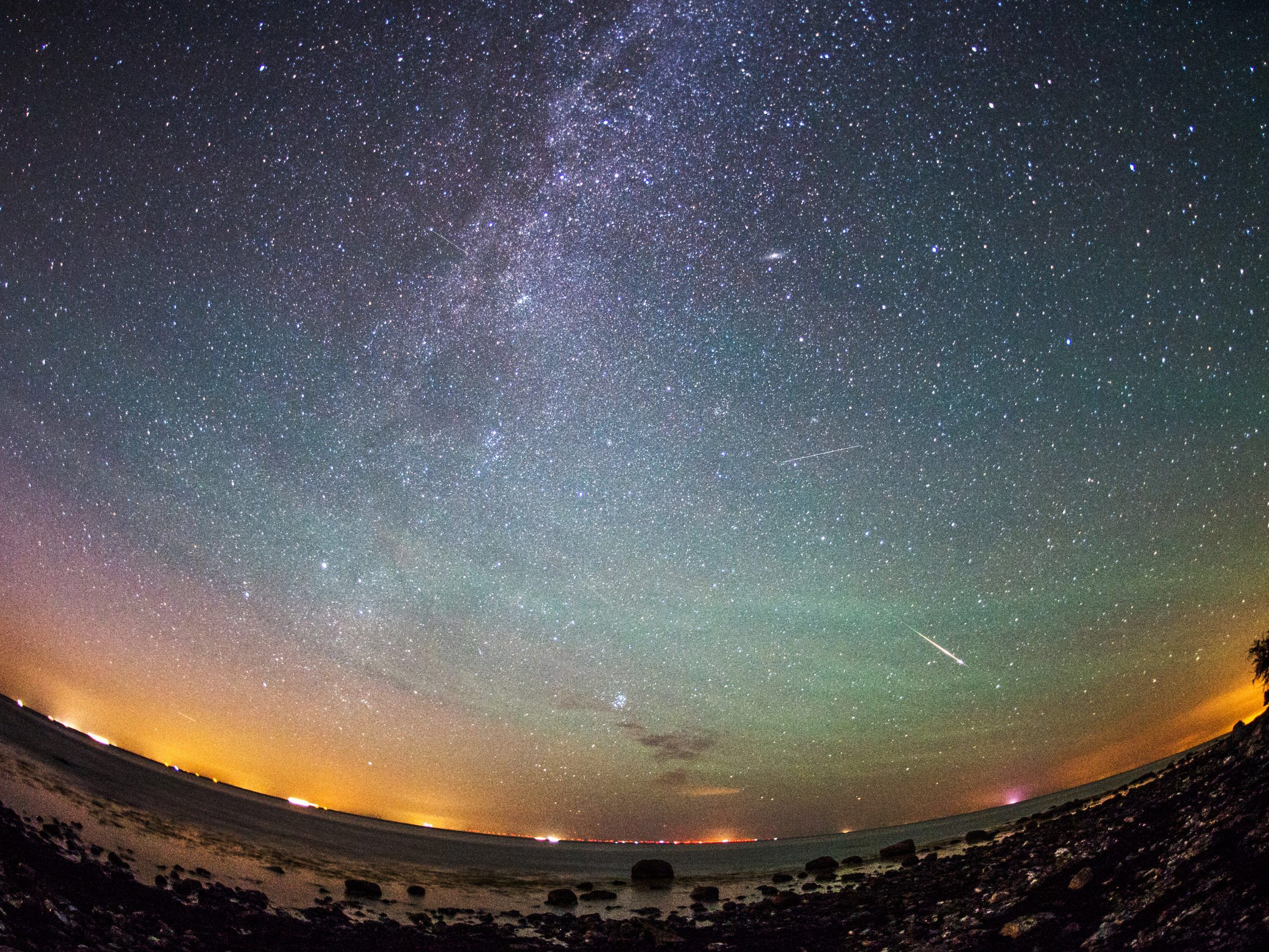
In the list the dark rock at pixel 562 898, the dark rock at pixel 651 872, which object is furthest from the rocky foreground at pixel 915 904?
the dark rock at pixel 651 872

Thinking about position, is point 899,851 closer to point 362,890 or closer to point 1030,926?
point 362,890

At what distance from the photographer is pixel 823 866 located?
20.7 meters

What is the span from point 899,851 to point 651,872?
9805 mm

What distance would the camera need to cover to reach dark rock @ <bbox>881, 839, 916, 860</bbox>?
2042cm

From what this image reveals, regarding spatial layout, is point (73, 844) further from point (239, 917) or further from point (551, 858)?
point (551, 858)

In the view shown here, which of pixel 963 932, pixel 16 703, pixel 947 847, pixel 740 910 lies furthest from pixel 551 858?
pixel 16 703

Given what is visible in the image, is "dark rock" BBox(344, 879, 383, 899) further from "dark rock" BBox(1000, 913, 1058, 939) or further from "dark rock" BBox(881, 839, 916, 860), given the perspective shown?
"dark rock" BBox(881, 839, 916, 860)

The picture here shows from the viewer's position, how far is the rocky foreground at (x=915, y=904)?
4043mm

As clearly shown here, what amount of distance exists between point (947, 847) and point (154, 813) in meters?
33.1

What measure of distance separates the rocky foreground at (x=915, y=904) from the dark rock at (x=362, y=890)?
3.36 ft

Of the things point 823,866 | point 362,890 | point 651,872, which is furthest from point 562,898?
point 823,866

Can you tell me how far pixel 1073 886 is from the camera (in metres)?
5.37

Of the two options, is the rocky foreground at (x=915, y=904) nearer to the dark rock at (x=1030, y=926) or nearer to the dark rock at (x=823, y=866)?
the dark rock at (x=1030, y=926)

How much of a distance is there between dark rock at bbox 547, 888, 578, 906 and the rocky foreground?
10.3 ft
